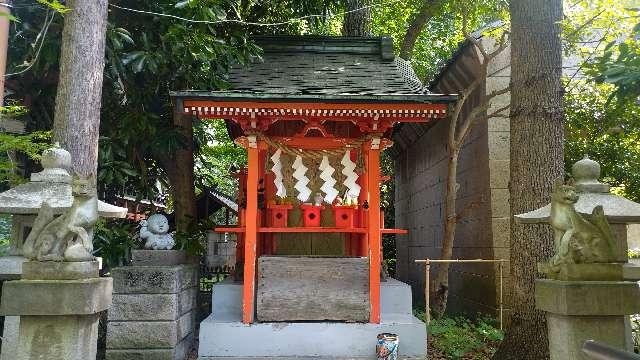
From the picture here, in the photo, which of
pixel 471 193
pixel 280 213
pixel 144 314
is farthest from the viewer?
pixel 471 193

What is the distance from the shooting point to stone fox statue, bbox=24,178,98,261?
4418 millimetres

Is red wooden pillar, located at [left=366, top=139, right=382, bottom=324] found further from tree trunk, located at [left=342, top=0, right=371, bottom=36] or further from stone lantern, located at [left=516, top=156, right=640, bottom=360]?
tree trunk, located at [left=342, top=0, right=371, bottom=36]

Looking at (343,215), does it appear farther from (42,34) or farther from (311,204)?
(42,34)

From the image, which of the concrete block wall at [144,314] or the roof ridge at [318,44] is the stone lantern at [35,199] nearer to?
the concrete block wall at [144,314]

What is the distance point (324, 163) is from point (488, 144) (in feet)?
12.9

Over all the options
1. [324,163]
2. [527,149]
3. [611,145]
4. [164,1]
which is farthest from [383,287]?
[164,1]

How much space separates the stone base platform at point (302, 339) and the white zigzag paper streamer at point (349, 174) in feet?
7.36

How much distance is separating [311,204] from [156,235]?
2.71 meters

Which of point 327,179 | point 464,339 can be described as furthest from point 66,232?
point 464,339

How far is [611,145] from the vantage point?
945 cm

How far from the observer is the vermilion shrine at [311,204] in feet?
24.3

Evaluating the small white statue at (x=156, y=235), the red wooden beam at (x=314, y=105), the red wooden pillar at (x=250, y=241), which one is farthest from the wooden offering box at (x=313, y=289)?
the red wooden beam at (x=314, y=105)

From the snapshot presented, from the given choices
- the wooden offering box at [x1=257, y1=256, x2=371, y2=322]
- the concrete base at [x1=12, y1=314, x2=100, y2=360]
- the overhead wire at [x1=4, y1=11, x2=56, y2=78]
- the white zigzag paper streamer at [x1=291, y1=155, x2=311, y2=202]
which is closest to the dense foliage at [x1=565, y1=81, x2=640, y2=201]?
the wooden offering box at [x1=257, y1=256, x2=371, y2=322]

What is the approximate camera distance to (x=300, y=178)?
8344mm
